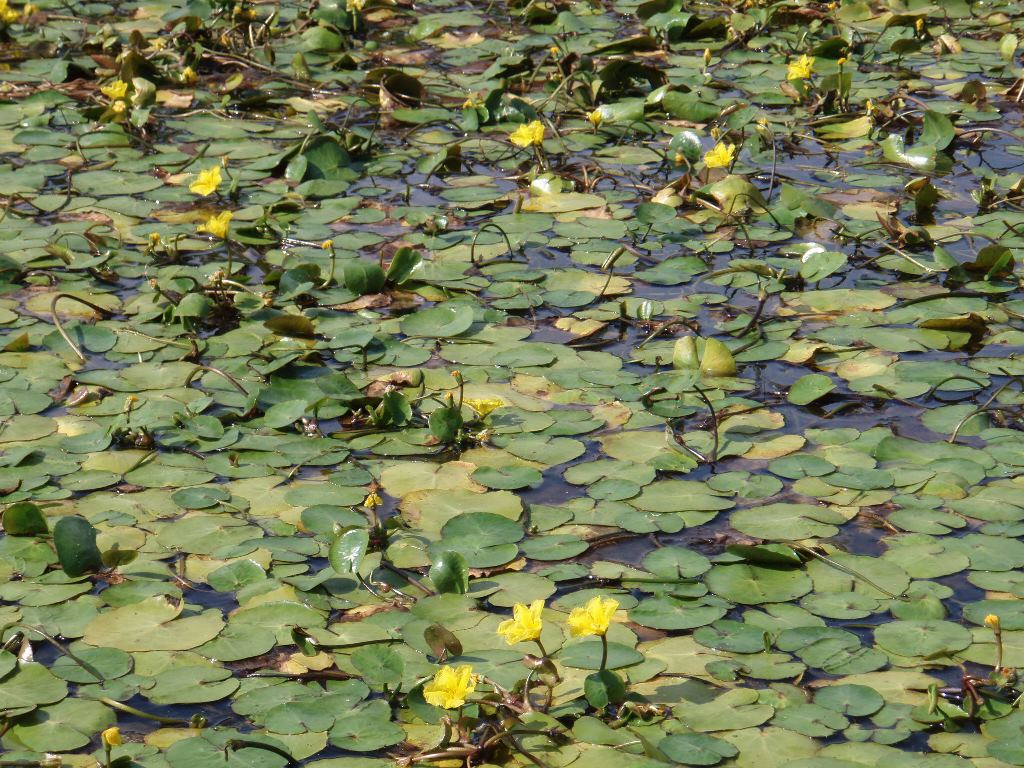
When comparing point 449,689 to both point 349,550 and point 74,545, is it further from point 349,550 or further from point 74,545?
point 74,545

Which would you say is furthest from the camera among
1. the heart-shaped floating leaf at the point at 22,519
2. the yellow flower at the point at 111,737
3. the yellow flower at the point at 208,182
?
the yellow flower at the point at 208,182

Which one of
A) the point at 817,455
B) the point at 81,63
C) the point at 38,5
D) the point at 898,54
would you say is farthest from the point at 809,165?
the point at 38,5

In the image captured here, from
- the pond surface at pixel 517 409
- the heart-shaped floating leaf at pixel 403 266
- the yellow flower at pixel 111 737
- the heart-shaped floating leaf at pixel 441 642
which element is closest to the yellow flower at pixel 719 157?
the pond surface at pixel 517 409

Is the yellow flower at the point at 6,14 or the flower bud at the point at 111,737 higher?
the yellow flower at the point at 6,14

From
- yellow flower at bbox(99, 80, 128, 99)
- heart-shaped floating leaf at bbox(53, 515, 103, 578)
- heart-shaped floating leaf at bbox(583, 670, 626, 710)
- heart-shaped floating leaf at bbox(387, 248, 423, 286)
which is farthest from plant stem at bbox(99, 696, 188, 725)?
yellow flower at bbox(99, 80, 128, 99)

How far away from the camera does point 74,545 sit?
94.6 inches

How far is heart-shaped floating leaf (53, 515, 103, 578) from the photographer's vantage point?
94.4 inches

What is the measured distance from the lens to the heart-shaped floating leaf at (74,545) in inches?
94.4

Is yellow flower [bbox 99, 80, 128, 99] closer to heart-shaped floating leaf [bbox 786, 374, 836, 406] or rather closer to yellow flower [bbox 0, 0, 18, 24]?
yellow flower [bbox 0, 0, 18, 24]

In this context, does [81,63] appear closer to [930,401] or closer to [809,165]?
[809,165]

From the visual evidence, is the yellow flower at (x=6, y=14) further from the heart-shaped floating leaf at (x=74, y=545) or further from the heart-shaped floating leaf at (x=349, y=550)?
the heart-shaped floating leaf at (x=349, y=550)

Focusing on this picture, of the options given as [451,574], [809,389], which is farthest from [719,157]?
[451,574]

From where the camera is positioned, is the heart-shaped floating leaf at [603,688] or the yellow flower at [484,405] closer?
the heart-shaped floating leaf at [603,688]

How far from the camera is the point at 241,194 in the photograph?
4.31m
